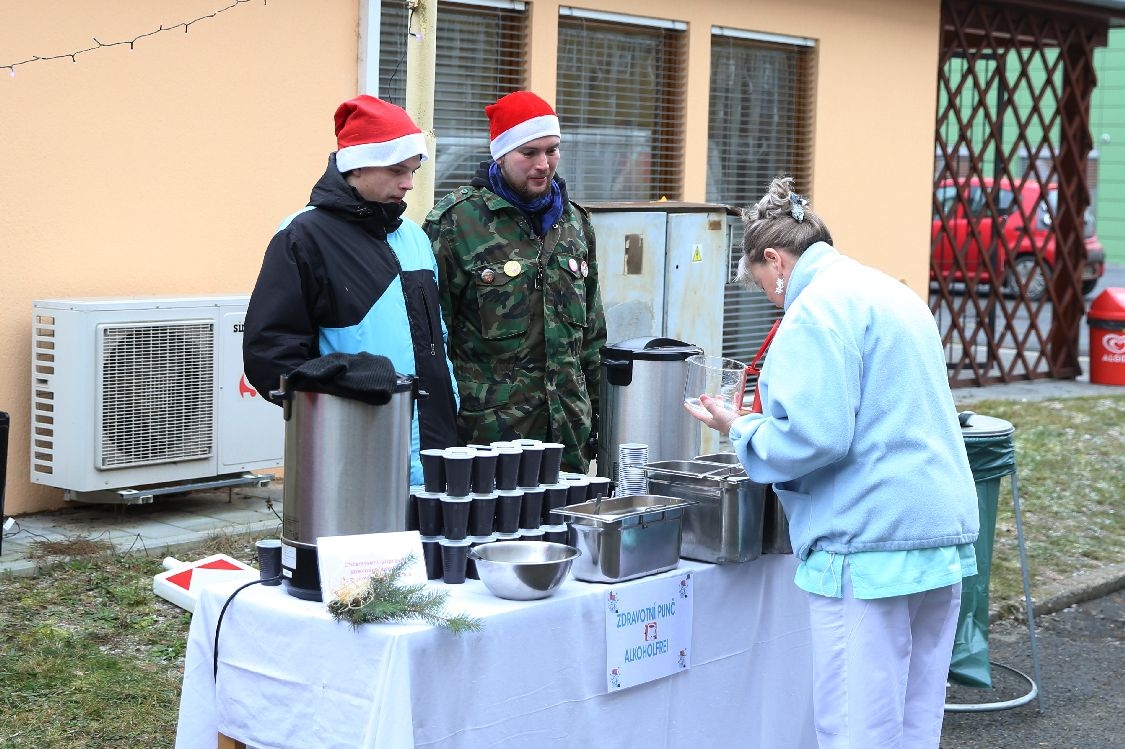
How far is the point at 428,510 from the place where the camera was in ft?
10.2

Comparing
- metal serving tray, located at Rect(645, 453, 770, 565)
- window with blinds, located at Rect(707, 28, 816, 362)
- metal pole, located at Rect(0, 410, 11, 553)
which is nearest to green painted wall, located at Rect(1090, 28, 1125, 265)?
window with blinds, located at Rect(707, 28, 816, 362)

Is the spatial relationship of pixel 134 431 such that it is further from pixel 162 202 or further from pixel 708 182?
pixel 708 182

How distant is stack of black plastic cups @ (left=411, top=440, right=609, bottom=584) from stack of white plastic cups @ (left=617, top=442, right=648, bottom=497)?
14.6 inches

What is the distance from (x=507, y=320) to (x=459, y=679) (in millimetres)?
1374

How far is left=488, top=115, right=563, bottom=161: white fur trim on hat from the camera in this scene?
4.02 metres

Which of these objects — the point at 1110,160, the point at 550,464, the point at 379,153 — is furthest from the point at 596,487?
the point at 1110,160

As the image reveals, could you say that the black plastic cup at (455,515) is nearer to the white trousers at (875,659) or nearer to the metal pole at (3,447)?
the white trousers at (875,659)

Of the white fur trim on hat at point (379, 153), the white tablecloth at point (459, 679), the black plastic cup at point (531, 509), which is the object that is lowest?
the white tablecloth at point (459, 679)

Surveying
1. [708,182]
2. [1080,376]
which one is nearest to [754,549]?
[708,182]

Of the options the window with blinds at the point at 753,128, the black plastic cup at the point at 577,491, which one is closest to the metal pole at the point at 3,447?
the black plastic cup at the point at 577,491

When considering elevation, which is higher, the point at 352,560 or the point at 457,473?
the point at 457,473

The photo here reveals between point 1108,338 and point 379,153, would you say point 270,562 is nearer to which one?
point 379,153

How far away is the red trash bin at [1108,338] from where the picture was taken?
12.2 m

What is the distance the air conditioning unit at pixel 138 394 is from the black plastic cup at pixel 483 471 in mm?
3486
